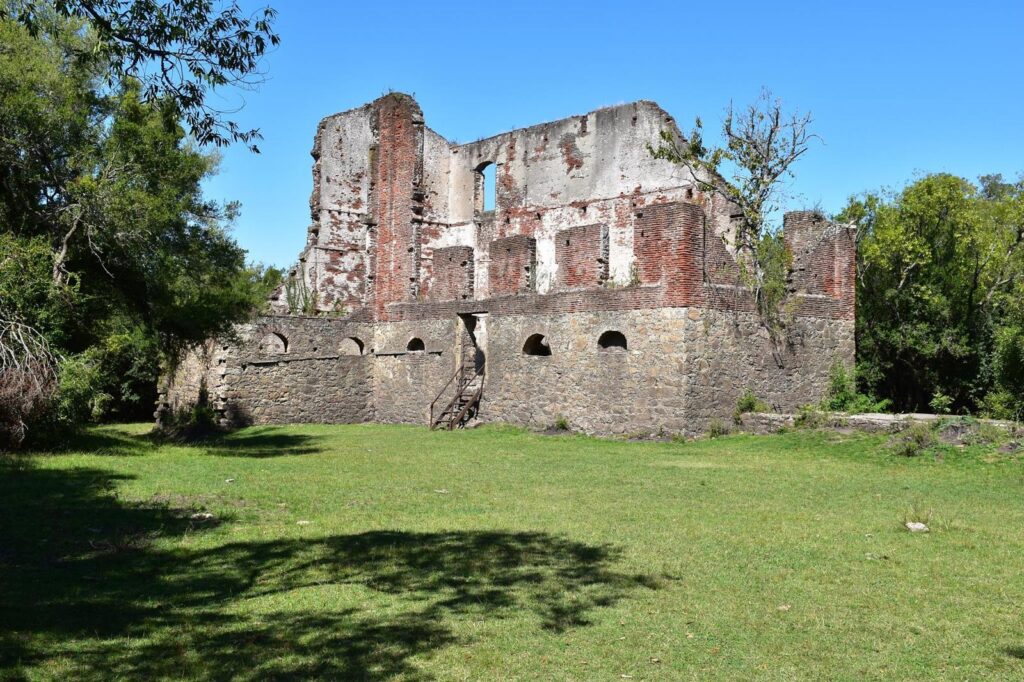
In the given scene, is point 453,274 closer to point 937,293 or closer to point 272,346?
point 272,346

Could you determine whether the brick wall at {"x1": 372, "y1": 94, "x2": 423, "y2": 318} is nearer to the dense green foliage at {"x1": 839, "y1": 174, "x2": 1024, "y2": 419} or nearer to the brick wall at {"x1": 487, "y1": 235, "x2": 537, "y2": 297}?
the brick wall at {"x1": 487, "y1": 235, "x2": 537, "y2": 297}

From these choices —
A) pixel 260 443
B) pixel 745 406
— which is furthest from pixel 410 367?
pixel 745 406

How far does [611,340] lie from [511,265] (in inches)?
Answer: 121

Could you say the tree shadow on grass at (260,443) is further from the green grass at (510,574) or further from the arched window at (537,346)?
the arched window at (537,346)

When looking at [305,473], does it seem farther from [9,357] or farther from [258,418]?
[258,418]

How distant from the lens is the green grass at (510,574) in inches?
196

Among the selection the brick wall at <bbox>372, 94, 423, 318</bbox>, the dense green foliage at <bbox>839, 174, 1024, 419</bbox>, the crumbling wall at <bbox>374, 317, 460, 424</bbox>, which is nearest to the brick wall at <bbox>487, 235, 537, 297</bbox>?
the crumbling wall at <bbox>374, 317, 460, 424</bbox>

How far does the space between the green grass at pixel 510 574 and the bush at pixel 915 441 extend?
1064mm

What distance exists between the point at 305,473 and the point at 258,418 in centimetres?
1099

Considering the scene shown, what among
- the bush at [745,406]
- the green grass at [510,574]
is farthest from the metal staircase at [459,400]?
the green grass at [510,574]

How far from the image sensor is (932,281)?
22500 mm

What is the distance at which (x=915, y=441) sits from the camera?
14.1m

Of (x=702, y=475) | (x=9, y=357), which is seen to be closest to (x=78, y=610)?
(x=702, y=475)

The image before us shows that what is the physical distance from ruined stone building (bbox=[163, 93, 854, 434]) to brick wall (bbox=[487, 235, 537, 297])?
5 centimetres
